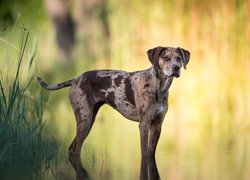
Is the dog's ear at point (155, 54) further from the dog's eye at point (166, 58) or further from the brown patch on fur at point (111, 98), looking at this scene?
the brown patch on fur at point (111, 98)

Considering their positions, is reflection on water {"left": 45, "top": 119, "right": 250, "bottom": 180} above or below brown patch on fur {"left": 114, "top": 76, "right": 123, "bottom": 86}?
below

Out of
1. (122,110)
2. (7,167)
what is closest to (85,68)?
(122,110)

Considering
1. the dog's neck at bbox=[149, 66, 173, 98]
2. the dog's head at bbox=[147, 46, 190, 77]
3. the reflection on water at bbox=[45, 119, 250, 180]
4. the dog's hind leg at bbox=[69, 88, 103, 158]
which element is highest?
the dog's head at bbox=[147, 46, 190, 77]

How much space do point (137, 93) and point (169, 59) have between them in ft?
1.24

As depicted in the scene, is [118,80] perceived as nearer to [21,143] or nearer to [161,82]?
[161,82]

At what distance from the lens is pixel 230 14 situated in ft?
32.5

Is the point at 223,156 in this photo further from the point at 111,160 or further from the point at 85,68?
the point at 85,68

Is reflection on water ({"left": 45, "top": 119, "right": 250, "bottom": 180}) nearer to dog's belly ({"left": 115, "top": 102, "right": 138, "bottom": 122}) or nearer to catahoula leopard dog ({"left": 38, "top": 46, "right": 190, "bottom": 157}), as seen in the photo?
catahoula leopard dog ({"left": 38, "top": 46, "right": 190, "bottom": 157})

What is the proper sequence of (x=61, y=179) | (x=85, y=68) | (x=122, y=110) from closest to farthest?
(x=61, y=179) < (x=122, y=110) < (x=85, y=68)

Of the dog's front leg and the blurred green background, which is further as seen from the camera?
the blurred green background

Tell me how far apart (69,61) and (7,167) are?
378cm

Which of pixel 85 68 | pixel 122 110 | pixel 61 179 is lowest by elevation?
pixel 61 179

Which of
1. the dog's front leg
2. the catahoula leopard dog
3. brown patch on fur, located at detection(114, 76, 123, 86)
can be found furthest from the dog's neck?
brown patch on fur, located at detection(114, 76, 123, 86)

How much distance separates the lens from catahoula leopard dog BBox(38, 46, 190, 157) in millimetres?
6234
